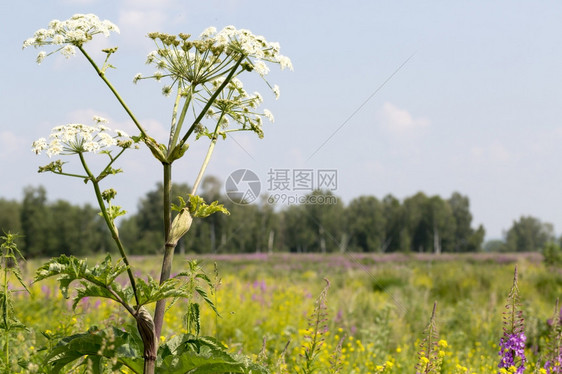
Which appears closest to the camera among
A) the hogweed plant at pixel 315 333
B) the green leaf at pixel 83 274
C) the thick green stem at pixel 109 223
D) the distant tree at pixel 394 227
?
the green leaf at pixel 83 274

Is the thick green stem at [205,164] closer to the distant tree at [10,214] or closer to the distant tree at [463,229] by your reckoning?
the distant tree at [10,214]

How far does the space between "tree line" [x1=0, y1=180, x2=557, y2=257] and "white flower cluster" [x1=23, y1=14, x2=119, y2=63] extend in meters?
31.9

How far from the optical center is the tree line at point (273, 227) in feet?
155

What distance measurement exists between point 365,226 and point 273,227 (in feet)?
47.5

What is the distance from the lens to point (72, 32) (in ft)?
8.76

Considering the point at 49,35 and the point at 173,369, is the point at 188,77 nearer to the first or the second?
the point at 49,35

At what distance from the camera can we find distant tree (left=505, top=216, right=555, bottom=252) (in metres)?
82.8

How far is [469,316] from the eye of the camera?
938 centimetres

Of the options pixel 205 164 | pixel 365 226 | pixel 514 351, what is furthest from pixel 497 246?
pixel 205 164

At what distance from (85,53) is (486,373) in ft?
15.4

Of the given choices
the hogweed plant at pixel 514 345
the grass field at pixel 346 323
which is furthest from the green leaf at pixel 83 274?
the hogweed plant at pixel 514 345

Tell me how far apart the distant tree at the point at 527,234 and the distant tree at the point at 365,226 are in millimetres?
30926

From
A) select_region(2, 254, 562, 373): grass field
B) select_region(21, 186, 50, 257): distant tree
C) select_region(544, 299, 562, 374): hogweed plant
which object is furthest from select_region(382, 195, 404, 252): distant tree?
select_region(544, 299, 562, 374): hogweed plant

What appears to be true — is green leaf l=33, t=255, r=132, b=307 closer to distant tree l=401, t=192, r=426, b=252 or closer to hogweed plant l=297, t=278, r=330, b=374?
hogweed plant l=297, t=278, r=330, b=374
